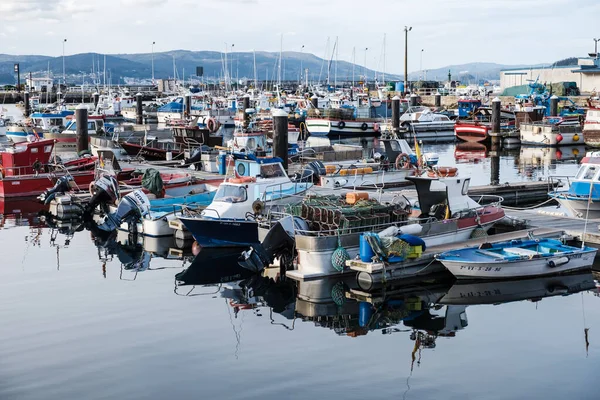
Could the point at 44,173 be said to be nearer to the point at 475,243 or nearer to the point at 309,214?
the point at 309,214

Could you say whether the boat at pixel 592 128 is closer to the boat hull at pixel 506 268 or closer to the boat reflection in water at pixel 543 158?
the boat reflection in water at pixel 543 158

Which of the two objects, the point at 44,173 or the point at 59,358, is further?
the point at 44,173

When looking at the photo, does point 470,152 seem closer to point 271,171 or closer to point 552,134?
point 552,134

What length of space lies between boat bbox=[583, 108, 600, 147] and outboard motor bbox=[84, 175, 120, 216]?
30990mm

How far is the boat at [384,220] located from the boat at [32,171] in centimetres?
1361

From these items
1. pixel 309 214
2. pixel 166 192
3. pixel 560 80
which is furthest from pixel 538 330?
pixel 560 80

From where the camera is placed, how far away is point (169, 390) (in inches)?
465

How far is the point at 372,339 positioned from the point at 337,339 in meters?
0.61

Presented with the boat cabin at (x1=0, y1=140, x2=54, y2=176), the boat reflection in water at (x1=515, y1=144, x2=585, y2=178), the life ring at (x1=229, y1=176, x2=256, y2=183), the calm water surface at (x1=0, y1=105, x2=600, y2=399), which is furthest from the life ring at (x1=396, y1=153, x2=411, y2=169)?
the boat cabin at (x1=0, y1=140, x2=54, y2=176)

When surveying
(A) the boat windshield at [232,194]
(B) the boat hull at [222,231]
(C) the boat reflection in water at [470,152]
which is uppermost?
(C) the boat reflection in water at [470,152]

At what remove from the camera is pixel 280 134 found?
29.1 meters

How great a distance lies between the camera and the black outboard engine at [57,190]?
1101 inches

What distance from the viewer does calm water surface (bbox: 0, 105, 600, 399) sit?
1208 centimetres

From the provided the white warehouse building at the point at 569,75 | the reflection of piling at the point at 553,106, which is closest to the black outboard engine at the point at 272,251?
the reflection of piling at the point at 553,106
